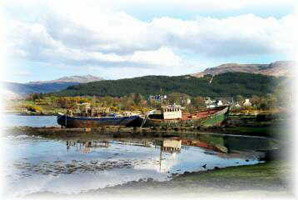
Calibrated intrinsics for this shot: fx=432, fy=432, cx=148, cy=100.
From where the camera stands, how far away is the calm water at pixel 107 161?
2428cm

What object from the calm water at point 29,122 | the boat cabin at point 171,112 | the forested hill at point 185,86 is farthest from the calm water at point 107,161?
the forested hill at point 185,86

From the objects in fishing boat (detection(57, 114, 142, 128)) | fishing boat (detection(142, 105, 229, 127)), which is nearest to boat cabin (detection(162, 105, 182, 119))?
fishing boat (detection(142, 105, 229, 127))

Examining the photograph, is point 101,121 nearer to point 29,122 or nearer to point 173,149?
point 29,122

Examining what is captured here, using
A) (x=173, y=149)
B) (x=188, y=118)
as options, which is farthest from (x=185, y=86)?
(x=173, y=149)

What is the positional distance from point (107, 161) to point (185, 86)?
5511 inches

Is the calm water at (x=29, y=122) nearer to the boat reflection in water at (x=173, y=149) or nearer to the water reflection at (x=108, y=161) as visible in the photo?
the water reflection at (x=108, y=161)

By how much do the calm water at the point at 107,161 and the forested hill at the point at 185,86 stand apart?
117137 mm

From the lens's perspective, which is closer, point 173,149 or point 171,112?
point 173,149

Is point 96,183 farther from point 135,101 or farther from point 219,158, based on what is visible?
point 135,101

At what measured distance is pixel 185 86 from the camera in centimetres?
17125

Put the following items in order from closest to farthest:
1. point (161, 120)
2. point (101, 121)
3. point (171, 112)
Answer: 1. point (161, 120)
2. point (171, 112)
3. point (101, 121)

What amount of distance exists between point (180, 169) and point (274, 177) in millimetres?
8030

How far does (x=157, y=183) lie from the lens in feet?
A: 74.5

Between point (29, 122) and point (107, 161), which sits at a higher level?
point (29, 122)
